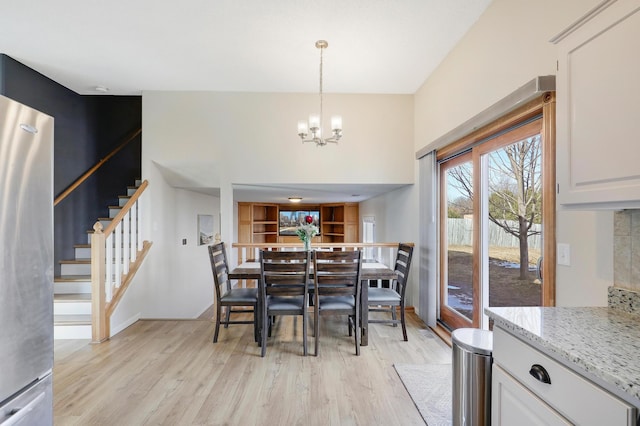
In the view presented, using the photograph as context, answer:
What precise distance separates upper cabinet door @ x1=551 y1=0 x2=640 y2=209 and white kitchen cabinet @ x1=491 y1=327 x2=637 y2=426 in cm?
67

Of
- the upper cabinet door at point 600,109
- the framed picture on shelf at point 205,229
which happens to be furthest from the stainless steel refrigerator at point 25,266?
the framed picture on shelf at point 205,229

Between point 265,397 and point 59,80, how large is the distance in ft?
14.6

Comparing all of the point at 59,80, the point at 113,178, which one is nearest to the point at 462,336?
the point at 59,80

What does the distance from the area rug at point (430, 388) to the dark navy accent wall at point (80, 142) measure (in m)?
4.51

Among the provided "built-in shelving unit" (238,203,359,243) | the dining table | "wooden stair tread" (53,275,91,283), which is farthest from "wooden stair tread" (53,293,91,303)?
"built-in shelving unit" (238,203,359,243)

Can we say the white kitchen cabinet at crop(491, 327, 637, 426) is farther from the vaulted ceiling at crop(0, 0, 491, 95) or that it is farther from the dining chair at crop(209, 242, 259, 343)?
the vaulted ceiling at crop(0, 0, 491, 95)

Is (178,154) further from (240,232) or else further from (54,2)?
(240,232)

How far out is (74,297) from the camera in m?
3.74

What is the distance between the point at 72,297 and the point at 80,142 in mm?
2281

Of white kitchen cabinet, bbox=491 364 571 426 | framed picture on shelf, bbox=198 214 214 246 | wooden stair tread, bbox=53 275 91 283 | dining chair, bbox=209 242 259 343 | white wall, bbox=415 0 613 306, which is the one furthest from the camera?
framed picture on shelf, bbox=198 214 214 246

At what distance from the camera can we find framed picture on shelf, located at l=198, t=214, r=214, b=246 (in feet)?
19.3

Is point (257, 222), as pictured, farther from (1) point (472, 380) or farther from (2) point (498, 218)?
(1) point (472, 380)

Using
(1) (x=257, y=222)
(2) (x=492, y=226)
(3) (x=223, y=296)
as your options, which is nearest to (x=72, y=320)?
(3) (x=223, y=296)

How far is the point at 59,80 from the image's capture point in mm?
3977
